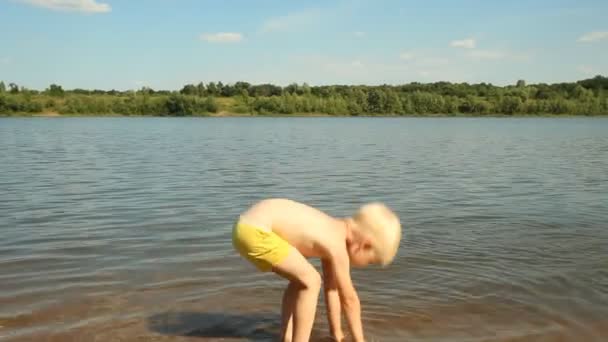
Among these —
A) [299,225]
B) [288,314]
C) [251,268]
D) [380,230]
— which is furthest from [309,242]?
[251,268]

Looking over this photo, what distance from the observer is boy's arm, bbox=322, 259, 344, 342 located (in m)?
4.70

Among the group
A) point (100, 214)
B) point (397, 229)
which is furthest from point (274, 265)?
point (100, 214)

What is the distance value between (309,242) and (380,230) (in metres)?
0.54

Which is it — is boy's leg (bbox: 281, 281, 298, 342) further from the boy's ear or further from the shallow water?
the boy's ear

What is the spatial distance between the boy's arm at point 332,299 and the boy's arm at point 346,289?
0.08 meters

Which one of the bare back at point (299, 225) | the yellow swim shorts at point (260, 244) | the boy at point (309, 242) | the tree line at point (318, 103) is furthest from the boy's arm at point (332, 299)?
the tree line at point (318, 103)

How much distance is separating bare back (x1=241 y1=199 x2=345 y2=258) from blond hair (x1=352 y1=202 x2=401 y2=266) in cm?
21

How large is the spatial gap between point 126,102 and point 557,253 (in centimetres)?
9766

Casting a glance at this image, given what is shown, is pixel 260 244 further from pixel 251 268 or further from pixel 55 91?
pixel 55 91

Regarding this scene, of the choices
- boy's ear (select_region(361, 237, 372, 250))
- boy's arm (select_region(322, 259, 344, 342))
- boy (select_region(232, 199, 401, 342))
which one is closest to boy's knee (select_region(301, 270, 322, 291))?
boy (select_region(232, 199, 401, 342))

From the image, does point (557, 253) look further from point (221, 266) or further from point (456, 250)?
point (221, 266)

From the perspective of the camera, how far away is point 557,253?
8555 mm

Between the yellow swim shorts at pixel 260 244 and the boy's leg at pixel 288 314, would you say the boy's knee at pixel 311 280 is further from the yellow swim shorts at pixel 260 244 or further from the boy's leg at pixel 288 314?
the boy's leg at pixel 288 314

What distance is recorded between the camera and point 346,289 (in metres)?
4.53
